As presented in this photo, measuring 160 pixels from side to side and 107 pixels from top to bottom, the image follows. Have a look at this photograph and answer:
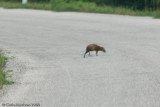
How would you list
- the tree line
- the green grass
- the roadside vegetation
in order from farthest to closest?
the tree line < the roadside vegetation < the green grass

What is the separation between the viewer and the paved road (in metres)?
9.73

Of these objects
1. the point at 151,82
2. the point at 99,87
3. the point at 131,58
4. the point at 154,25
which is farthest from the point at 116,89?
the point at 154,25

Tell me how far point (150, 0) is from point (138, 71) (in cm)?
1859

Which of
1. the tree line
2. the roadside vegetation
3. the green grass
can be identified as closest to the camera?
the green grass

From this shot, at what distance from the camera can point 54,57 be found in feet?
48.0

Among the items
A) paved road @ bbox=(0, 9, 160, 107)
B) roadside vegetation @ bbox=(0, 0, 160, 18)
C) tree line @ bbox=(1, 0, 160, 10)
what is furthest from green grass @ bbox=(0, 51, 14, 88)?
tree line @ bbox=(1, 0, 160, 10)

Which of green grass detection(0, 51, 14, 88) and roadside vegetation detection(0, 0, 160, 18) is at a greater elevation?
green grass detection(0, 51, 14, 88)

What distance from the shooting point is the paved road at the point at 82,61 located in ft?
31.9

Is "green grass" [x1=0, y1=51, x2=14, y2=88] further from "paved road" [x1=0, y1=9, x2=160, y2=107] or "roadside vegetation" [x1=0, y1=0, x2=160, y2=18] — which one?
"roadside vegetation" [x1=0, y1=0, x2=160, y2=18]

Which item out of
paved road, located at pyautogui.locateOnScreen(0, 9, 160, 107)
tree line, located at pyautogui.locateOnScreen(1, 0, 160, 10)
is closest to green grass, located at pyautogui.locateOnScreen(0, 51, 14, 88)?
paved road, located at pyautogui.locateOnScreen(0, 9, 160, 107)

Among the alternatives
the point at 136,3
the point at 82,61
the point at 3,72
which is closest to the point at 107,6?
the point at 136,3

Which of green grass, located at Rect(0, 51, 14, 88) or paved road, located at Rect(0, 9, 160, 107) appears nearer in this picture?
paved road, located at Rect(0, 9, 160, 107)

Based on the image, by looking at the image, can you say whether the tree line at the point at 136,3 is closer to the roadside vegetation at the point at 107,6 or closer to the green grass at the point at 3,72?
the roadside vegetation at the point at 107,6

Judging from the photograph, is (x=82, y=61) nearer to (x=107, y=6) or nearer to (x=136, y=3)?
(x=107, y=6)
